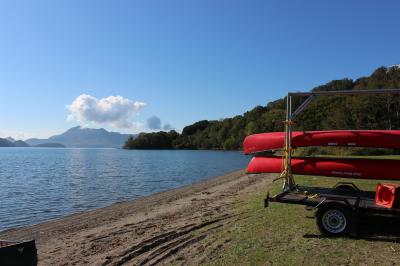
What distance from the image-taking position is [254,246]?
9.48 m

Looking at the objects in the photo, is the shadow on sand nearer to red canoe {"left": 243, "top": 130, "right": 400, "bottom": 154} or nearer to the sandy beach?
red canoe {"left": 243, "top": 130, "right": 400, "bottom": 154}

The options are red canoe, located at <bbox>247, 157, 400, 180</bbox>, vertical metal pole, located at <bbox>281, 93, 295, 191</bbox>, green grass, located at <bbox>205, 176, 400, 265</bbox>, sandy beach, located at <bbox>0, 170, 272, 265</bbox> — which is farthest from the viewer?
vertical metal pole, located at <bbox>281, 93, 295, 191</bbox>

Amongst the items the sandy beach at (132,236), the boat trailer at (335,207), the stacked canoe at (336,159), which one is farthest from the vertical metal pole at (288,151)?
the sandy beach at (132,236)

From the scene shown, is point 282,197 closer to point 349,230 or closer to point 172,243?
point 349,230

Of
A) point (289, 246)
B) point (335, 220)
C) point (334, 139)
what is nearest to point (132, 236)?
point (289, 246)

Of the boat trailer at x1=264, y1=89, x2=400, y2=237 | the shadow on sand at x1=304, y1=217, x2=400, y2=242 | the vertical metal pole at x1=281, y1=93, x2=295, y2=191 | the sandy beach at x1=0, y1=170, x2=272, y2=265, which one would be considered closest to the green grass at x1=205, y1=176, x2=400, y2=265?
the shadow on sand at x1=304, y1=217, x2=400, y2=242

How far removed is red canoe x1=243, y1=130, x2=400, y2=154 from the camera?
10.7 metres

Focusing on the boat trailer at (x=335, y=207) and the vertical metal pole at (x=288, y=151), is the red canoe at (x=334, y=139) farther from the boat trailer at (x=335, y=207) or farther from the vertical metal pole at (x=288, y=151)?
the boat trailer at (x=335, y=207)

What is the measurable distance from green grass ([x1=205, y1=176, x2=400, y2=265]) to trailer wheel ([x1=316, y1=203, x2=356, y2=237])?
222mm

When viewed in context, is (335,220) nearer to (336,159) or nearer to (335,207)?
(335,207)

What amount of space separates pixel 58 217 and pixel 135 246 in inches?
476

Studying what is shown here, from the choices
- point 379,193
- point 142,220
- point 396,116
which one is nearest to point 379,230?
point 379,193

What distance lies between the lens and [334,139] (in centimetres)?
1116

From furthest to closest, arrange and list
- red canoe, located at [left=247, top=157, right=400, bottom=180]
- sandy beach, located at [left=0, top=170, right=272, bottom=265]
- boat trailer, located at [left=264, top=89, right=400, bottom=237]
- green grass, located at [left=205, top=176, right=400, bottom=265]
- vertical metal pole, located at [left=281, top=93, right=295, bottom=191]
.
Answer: vertical metal pole, located at [left=281, top=93, right=295, bottom=191] → red canoe, located at [left=247, top=157, right=400, bottom=180] → sandy beach, located at [left=0, top=170, right=272, bottom=265] → boat trailer, located at [left=264, top=89, right=400, bottom=237] → green grass, located at [left=205, top=176, right=400, bottom=265]
